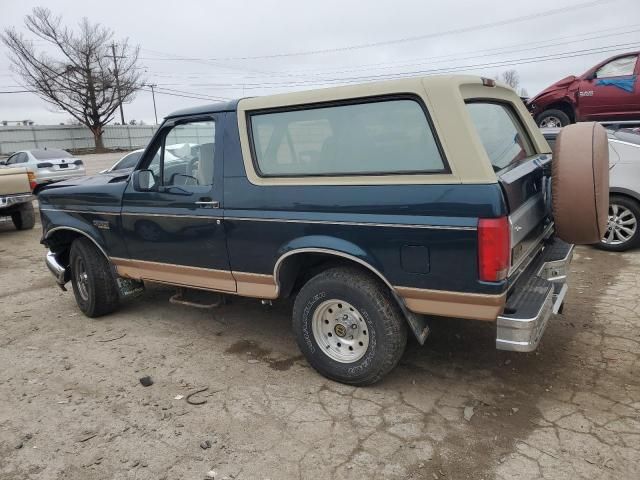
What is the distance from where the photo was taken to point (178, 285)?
4.25 meters

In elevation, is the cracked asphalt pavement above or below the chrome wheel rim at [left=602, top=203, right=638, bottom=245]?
below

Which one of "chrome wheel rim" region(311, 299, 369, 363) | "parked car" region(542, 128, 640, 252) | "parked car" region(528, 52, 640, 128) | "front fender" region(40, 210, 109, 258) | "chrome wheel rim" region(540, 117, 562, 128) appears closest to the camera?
"chrome wheel rim" region(311, 299, 369, 363)

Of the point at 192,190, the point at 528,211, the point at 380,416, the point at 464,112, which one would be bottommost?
the point at 380,416

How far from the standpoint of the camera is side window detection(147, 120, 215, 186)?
3850 millimetres

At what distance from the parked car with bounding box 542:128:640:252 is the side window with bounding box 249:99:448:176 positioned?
356 cm

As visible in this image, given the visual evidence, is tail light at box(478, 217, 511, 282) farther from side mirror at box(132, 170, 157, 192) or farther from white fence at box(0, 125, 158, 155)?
white fence at box(0, 125, 158, 155)

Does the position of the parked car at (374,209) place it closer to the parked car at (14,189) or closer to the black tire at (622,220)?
the black tire at (622,220)

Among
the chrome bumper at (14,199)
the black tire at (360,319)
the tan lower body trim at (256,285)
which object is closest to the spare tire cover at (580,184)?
the black tire at (360,319)

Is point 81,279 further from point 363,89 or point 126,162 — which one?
point 126,162

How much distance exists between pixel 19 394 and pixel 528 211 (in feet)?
12.4

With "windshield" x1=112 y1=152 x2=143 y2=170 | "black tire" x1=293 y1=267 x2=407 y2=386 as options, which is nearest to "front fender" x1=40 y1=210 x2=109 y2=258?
"black tire" x1=293 y1=267 x2=407 y2=386

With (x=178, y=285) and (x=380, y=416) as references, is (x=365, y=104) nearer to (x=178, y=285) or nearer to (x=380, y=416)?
(x=380, y=416)

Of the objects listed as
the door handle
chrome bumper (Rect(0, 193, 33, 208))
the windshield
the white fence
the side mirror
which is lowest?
the door handle

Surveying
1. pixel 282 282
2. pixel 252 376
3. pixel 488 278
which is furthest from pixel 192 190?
pixel 488 278
